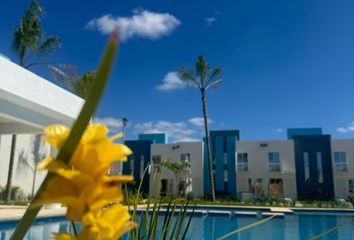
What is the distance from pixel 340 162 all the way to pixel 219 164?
962 centimetres

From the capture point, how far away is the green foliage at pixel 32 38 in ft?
47.3

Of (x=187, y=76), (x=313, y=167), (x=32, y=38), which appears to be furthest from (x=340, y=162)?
(x=32, y=38)

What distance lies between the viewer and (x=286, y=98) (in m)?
28.3

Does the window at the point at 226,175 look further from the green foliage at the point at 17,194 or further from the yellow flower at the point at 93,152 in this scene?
the yellow flower at the point at 93,152

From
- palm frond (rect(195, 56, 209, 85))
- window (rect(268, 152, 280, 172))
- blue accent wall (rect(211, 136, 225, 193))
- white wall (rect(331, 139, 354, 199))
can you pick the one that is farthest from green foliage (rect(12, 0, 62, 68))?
white wall (rect(331, 139, 354, 199))

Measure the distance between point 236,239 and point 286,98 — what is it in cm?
2258

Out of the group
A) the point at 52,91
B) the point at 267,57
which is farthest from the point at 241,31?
the point at 52,91

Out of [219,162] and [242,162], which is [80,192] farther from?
[219,162]

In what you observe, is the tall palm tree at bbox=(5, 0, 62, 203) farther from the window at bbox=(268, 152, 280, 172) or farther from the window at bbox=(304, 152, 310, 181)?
the window at bbox=(304, 152, 310, 181)

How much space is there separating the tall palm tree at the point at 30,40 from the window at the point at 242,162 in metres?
17.9

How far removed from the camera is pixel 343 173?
25734 mm

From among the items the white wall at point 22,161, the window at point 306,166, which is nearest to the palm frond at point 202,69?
the window at point 306,166

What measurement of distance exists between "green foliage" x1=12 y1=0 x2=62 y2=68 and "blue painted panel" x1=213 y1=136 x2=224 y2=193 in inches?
704

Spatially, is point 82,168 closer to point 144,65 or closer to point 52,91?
point 52,91
